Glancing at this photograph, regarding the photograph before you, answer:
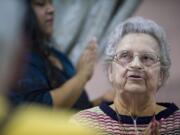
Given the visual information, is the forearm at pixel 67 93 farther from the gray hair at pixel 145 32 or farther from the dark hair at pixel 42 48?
the gray hair at pixel 145 32

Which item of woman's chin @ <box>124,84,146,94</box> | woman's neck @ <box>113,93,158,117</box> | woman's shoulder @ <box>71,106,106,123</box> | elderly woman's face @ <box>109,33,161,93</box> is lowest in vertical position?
woman's shoulder @ <box>71,106,106,123</box>

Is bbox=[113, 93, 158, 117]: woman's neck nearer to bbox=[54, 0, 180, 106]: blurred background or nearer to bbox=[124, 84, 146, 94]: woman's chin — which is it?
bbox=[124, 84, 146, 94]: woman's chin

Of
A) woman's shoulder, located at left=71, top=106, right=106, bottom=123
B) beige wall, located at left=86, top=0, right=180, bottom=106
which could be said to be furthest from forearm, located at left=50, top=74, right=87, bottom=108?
woman's shoulder, located at left=71, top=106, right=106, bottom=123

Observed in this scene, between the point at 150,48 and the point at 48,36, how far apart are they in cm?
68

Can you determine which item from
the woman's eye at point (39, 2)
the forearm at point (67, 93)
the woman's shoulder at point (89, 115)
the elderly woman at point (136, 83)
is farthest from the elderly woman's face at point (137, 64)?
the woman's eye at point (39, 2)

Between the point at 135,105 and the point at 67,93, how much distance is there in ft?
1.44

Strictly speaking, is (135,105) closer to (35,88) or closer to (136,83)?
(136,83)

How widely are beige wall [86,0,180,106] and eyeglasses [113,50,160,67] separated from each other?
0.21 meters

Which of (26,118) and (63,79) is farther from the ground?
(26,118)

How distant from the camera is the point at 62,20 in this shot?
2.54 m

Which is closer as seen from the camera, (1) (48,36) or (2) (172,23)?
(1) (48,36)

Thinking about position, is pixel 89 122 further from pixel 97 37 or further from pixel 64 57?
pixel 97 37

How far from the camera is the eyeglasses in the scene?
155 cm

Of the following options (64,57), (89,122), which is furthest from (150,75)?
(64,57)
